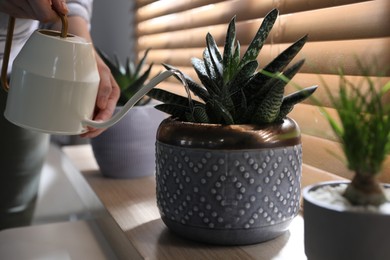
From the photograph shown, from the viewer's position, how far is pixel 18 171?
1175mm

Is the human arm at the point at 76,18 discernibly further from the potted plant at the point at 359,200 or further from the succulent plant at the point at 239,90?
the potted plant at the point at 359,200

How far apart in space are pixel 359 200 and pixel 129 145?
0.60 metres

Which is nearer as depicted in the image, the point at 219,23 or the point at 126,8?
the point at 219,23

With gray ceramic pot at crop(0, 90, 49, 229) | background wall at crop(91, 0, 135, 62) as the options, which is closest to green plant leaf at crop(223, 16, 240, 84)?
gray ceramic pot at crop(0, 90, 49, 229)

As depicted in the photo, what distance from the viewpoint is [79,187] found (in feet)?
3.45

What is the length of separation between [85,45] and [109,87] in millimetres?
200

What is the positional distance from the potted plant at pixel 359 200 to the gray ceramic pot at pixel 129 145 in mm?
565

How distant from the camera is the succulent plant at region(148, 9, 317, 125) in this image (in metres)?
0.59

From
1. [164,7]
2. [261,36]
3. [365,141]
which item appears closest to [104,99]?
[261,36]

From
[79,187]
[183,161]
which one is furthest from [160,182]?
[79,187]

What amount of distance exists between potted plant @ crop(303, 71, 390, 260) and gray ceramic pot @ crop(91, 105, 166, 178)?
565mm

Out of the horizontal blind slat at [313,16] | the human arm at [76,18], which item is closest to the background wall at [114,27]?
the horizontal blind slat at [313,16]

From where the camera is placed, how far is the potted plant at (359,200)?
1.38 feet

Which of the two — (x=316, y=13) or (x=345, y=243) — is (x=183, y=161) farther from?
(x=316, y=13)
